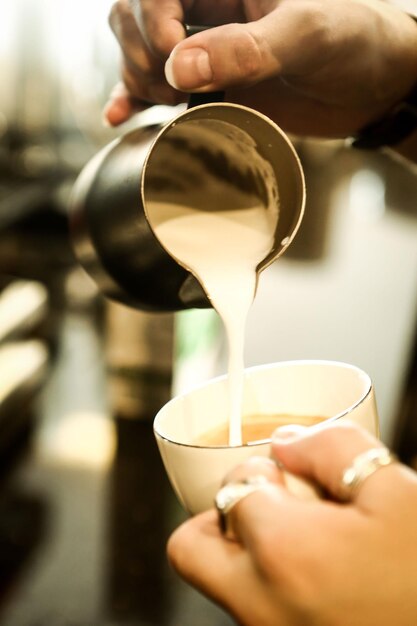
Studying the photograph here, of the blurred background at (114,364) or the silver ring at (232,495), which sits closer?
the silver ring at (232,495)

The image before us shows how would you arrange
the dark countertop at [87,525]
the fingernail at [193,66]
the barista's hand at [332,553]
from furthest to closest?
the dark countertop at [87,525] → the fingernail at [193,66] → the barista's hand at [332,553]

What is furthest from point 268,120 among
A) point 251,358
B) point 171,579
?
point 171,579

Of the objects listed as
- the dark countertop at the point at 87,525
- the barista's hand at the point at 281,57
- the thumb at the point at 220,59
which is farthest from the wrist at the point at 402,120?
the dark countertop at the point at 87,525

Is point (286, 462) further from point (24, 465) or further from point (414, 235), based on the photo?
point (414, 235)

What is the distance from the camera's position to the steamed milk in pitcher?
529 millimetres

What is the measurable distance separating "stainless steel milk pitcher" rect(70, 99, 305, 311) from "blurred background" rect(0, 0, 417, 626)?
4.5 inches

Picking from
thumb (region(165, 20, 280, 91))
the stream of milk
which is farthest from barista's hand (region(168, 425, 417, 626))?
thumb (region(165, 20, 280, 91))

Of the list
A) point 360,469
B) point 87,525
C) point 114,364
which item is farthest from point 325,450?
point 114,364

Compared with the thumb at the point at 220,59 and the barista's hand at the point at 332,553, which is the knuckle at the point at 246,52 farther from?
the barista's hand at the point at 332,553

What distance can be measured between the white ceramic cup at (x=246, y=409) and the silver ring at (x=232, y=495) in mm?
40

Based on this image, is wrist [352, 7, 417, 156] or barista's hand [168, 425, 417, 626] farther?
wrist [352, 7, 417, 156]

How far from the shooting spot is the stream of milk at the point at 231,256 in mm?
543

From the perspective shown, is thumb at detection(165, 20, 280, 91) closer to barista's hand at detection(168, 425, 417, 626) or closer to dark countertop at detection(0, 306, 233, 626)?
barista's hand at detection(168, 425, 417, 626)

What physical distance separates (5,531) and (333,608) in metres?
0.47
